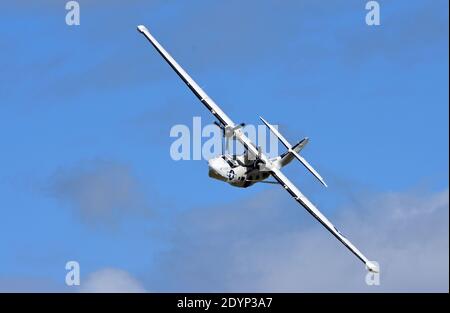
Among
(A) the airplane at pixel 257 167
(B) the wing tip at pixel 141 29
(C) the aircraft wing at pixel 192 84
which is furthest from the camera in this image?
(B) the wing tip at pixel 141 29

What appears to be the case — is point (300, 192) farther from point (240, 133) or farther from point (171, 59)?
point (171, 59)

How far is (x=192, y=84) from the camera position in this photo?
7456 inches

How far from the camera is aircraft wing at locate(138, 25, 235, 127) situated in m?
185

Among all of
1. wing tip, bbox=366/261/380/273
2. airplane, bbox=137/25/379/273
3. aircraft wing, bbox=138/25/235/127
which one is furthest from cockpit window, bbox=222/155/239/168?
wing tip, bbox=366/261/380/273

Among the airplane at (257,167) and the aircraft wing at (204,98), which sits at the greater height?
the aircraft wing at (204,98)

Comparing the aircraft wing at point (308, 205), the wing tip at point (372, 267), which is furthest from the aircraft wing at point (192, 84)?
the wing tip at point (372, 267)

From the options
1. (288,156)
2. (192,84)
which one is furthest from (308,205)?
(192,84)

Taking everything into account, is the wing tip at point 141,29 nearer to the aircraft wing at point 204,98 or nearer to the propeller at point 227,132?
the aircraft wing at point 204,98

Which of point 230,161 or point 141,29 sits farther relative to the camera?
point 141,29

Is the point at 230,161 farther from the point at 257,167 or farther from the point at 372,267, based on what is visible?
the point at 372,267

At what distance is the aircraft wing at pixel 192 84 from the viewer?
18538 centimetres

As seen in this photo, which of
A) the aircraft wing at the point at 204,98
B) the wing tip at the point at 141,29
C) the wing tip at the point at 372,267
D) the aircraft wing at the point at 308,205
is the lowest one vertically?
the wing tip at the point at 372,267

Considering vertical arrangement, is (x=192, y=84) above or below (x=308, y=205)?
above
